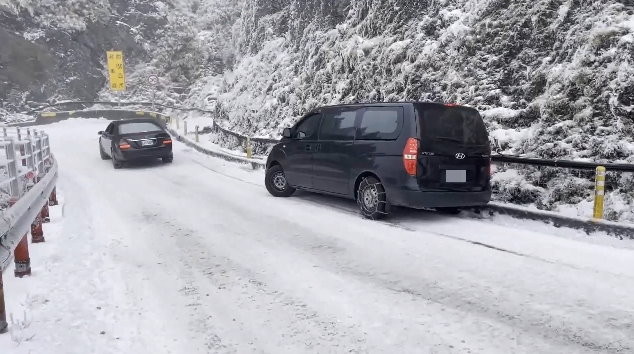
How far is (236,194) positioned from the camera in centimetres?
1041

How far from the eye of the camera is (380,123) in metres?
7.53

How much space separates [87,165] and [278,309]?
1444 cm

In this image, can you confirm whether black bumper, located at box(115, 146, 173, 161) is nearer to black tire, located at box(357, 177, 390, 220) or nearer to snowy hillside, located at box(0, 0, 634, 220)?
snowy hillside, located at box(0, 0, 634, 220)

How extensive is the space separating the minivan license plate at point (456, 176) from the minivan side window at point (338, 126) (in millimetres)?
1702

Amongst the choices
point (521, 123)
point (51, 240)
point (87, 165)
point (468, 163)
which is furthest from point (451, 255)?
point (87, 165)

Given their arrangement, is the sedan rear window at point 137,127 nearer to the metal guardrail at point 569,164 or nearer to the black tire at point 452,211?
the black tire at point 452,211

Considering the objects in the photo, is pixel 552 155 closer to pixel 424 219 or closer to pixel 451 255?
pixel 424 219

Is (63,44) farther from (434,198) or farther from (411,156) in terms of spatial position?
(434,198)

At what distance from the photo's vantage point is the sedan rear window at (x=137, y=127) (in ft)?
50.6

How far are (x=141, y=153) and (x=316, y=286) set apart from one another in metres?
11.7

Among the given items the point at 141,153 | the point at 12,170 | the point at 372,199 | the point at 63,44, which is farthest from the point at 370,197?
the point at 63,44

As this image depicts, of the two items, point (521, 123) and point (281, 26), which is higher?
point (281, 26)

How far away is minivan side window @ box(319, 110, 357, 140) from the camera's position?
8.09 m

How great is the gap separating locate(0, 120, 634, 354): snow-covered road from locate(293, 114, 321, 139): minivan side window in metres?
1.55
